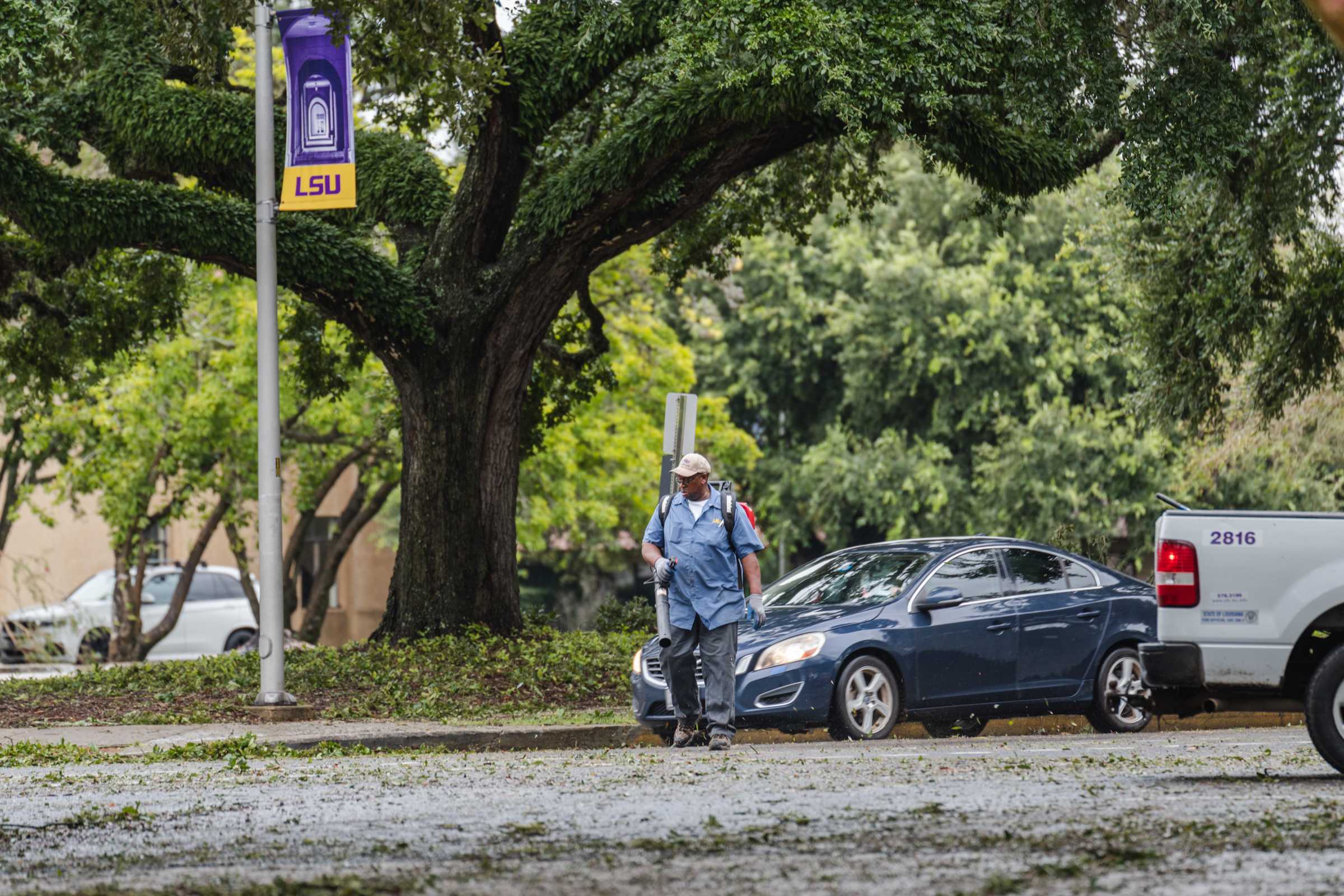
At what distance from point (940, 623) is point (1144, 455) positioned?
23.1m

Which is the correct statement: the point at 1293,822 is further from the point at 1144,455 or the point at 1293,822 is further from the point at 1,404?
the point at 1144,455

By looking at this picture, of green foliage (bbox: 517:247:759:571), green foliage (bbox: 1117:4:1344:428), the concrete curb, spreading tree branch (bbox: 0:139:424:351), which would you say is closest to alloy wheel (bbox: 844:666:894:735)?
the concrete curb

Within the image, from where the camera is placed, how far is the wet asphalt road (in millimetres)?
5199

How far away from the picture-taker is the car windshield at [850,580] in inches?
486

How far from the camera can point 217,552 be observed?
39562mm

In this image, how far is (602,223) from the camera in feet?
50.7

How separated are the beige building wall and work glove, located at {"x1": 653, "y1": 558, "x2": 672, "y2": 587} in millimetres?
20728

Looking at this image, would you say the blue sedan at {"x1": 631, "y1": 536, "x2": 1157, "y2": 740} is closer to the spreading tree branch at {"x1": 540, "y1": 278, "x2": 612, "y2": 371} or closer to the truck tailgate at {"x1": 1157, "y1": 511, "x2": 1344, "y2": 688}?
the truck tailgate at {"x1": 1157, "y1": 511, "x2": 1344, "y2": 688}

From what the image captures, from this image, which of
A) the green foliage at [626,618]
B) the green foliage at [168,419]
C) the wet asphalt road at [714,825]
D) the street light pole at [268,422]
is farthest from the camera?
the green foliage at [168,419]

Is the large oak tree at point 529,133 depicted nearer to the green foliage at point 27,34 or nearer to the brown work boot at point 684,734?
the green foliage at point 27,34

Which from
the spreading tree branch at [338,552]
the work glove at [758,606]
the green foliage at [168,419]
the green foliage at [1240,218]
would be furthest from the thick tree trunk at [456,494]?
the spreading tree branch at [338,552]

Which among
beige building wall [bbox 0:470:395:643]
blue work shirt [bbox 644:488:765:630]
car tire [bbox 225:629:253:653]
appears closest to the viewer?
blue work shirt [bbox 644:488:765:630]

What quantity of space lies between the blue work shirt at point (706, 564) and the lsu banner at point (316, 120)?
14.6 feet

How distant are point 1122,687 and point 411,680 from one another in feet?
18.9
